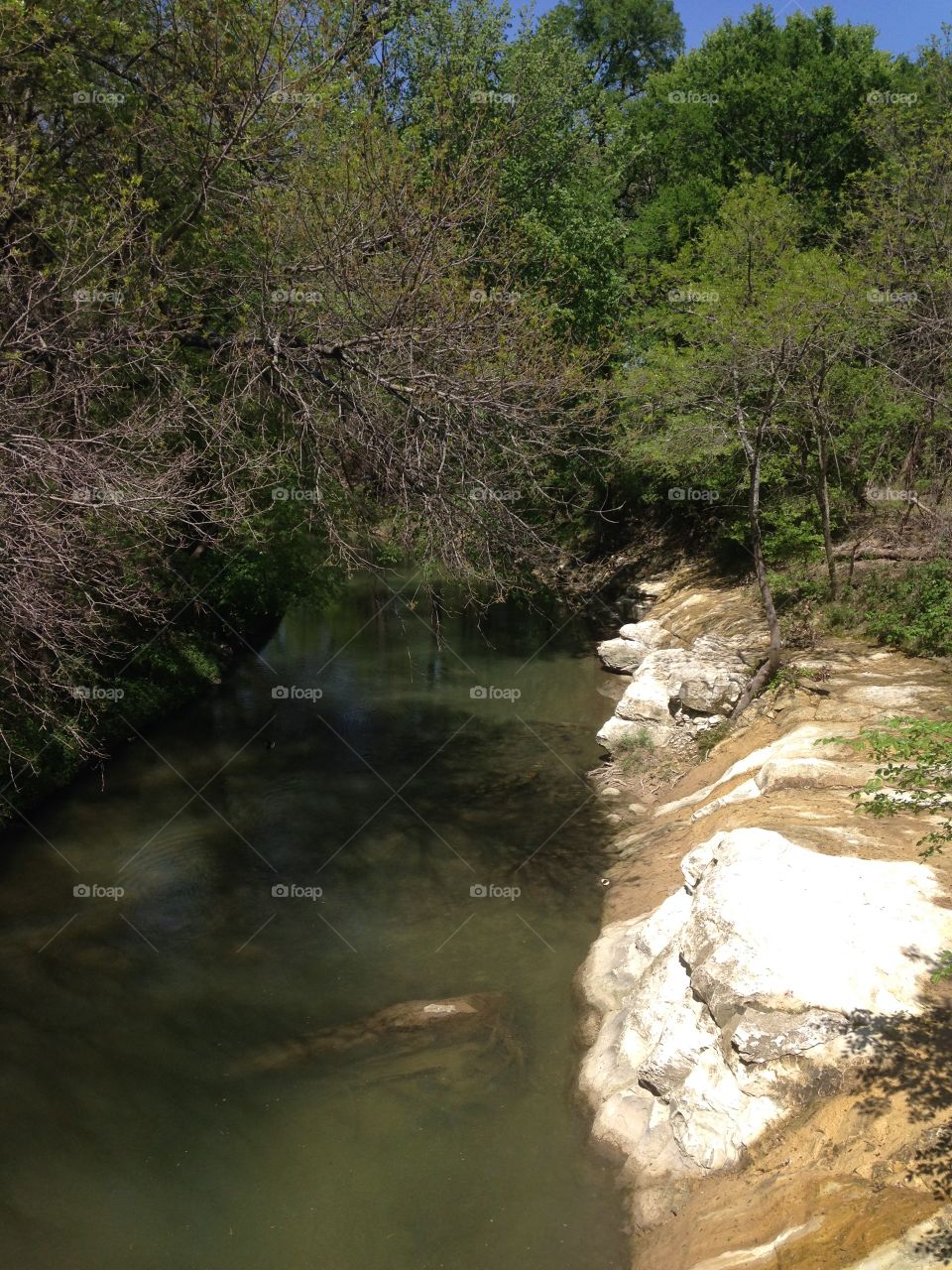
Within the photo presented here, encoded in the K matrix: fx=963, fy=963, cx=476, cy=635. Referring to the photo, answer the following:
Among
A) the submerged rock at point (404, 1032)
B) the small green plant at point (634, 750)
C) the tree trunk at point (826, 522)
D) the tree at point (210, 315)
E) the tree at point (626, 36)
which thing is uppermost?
the tree at point (626, 36)

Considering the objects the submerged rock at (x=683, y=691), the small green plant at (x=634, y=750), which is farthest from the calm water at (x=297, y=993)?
the submerged rock at (x=683, y=691)

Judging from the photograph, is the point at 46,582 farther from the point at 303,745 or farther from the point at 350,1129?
the point at 303,745

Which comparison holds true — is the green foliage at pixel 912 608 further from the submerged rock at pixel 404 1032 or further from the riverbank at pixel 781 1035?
the submerged rock at pixel 404 1032

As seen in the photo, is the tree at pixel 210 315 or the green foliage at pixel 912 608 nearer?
the tree at pixel 210 315

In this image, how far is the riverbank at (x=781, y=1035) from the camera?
5.17 meters

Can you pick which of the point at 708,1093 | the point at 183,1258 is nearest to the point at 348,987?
the point at 183,1258

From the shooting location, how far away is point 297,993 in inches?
327

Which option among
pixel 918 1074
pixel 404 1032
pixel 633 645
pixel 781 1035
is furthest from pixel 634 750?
pixel 918 1074

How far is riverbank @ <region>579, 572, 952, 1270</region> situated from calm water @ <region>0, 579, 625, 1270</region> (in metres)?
0.52

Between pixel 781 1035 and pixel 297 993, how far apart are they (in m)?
4.18

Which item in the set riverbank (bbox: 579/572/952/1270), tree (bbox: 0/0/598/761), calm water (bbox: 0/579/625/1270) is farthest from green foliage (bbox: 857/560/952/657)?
tree (bbox: 0/0/598/761)

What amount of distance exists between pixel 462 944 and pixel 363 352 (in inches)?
224

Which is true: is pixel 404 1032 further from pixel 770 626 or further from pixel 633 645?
pixel 633 645

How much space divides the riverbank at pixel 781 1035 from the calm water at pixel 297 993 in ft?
1.71
